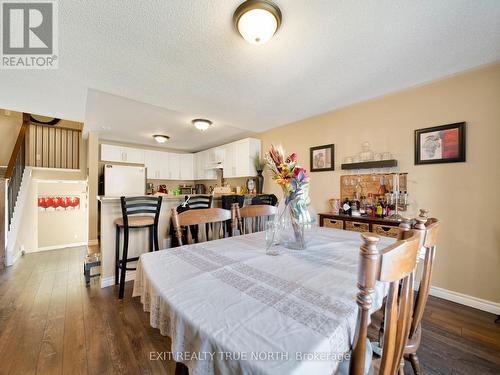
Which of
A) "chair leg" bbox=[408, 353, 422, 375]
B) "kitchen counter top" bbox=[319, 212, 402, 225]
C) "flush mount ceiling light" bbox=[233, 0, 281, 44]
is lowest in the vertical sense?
"chair leg" bbox=[408, 353, 422, 375]

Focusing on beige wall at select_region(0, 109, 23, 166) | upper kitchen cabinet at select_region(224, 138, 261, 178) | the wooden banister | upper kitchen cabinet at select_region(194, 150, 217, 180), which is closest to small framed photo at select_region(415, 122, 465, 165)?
upper kitchen cabinet at select_region(224, 138, 261, 178)

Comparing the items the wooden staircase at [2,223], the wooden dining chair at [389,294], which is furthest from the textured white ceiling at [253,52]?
the wooden dining chair at [389,294]

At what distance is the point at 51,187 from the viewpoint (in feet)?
15.1

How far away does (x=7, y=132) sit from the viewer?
4562 millimetres

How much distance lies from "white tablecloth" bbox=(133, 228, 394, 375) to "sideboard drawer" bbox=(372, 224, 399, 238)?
5.10 ft

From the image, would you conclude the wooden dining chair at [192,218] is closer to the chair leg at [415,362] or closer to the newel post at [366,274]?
the newel post at [366,274]

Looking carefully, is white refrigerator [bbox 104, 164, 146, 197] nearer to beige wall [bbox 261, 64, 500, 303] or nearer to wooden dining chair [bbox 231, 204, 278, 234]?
wooden dining chair [bbox 231, 204, 278, 234]

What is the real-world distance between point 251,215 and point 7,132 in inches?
248

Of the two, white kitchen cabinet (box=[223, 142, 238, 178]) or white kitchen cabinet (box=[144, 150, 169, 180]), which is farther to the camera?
white kitchen cabinet (box=[144, 150, 169, 180])

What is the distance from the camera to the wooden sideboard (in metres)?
2.29

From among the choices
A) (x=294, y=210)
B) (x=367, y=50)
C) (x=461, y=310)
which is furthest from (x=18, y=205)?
(x=461, y=310)

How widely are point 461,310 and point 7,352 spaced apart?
12.6ft

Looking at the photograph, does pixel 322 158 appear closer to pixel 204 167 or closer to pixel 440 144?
pixel 440 144

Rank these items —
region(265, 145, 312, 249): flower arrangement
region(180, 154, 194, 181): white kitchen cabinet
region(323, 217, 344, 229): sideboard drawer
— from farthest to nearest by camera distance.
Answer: region(180, 154, 194, 181): white kitchen cabinet < region(323, 217, 344, 229): sideboard drawer < region(265, 145, 312, 249): flower arrangement
